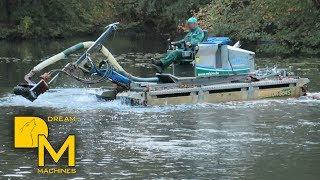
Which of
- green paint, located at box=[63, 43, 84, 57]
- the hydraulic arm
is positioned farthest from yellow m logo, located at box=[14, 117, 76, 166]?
green paint, located at box=[63, 43, 84, 57]

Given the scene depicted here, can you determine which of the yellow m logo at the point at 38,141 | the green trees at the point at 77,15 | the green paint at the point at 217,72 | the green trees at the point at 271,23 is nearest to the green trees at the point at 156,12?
the green trees at the point at 77,15

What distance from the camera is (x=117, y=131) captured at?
17.5m

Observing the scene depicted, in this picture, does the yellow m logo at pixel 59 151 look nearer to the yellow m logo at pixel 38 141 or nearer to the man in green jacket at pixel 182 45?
the yellow m logo at pixel 38 141

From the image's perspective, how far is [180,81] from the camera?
2169 cm

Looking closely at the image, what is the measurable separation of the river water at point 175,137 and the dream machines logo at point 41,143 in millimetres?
149

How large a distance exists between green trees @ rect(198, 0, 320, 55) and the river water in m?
14.0

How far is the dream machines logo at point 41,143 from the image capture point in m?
13.7

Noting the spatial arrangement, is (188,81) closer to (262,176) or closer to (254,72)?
(254,72)

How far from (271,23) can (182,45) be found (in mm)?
20072

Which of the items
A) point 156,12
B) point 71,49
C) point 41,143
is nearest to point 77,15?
point 156,12

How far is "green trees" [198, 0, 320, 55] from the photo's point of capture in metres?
39.0

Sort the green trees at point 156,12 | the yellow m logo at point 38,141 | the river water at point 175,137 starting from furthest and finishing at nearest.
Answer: the green trees at point 156,12 < the yellow m logo at point 38,141 < the river water at point 175,137

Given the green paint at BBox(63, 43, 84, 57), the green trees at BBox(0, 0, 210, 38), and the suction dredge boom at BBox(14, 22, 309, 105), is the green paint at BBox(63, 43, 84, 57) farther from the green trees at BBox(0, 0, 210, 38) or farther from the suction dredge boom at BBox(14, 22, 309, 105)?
the green trees at BBox(0, 0, 210, 38)

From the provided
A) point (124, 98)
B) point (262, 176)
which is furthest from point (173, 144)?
point (124, 98)
